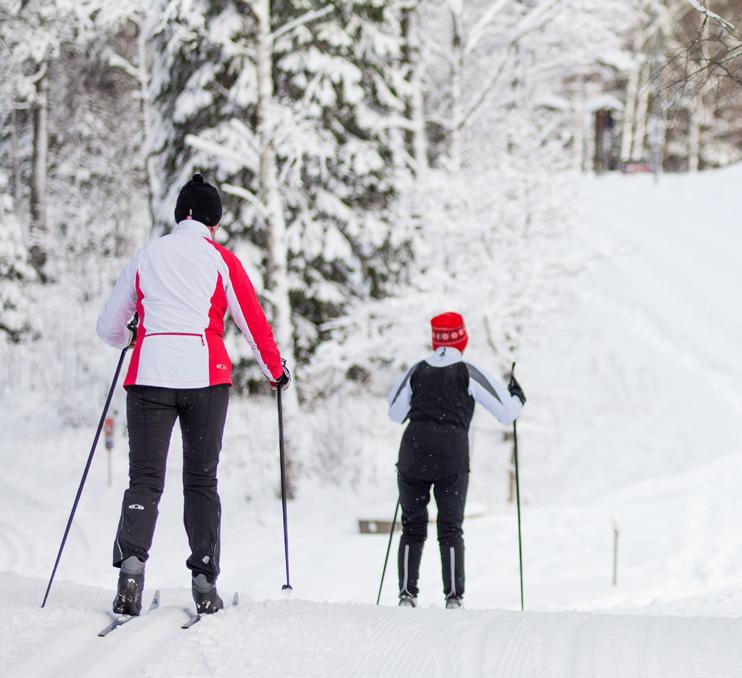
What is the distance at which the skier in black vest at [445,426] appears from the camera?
230 inches

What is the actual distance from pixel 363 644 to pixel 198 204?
2067 millimetres

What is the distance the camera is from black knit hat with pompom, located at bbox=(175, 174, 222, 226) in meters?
4.64

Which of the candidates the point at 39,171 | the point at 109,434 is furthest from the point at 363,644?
the point at 39,171

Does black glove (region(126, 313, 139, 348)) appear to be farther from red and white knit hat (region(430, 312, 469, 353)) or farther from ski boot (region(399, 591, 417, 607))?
ski boot (region(399, 591, 417, 607))

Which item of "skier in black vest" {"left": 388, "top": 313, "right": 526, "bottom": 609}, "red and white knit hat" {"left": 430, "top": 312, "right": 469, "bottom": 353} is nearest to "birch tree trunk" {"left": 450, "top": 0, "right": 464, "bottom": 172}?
"red and white knit hat" {"left": 430, "top": 312, "right": 469, "bottom": 353}

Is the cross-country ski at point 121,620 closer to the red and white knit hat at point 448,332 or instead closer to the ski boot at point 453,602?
the ski boot at point 453,602

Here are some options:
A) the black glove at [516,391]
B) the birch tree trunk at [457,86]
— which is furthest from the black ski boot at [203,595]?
the birch tree trunk at [457,86]

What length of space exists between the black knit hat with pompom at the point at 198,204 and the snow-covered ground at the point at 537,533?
1765 millimetres

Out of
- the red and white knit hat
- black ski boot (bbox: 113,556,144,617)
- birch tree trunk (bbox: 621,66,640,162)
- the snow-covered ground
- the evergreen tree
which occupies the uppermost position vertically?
birch tree trunk (bbox: 621,66,640,162)

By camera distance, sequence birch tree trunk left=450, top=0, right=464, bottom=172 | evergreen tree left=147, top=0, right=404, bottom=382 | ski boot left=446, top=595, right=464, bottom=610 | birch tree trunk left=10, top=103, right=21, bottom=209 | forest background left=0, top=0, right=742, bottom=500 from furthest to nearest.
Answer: birch tree trunk left=10, top=103, right=21, bottom=209 → birch tree trunk left=450, top=0, right=464, bottom=172 → evergreen tree left=147, top=0, right=404, bottom=382 → forest background left=0, top=0, right=742, bottom=500 → ski boot left=446, top=595, right=464, bottom=610

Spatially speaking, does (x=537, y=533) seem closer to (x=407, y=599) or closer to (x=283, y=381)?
(x=407, y=599)

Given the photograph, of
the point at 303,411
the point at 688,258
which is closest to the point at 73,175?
the point at 303,411

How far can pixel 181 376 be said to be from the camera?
4.37 metres

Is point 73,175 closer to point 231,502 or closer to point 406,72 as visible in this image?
point 406,72
